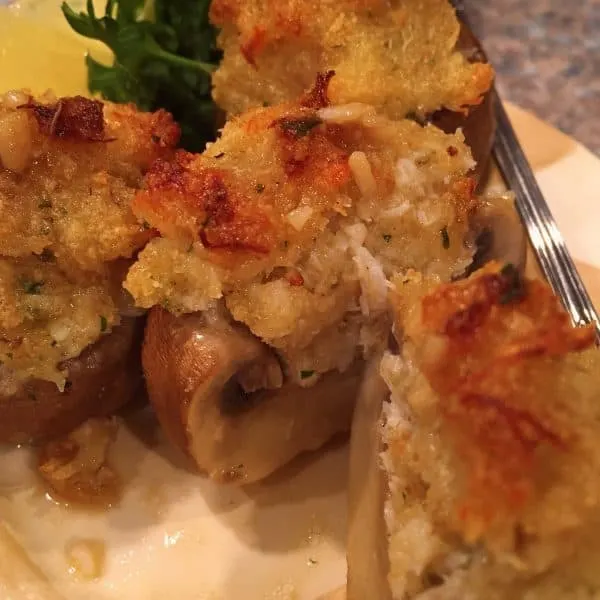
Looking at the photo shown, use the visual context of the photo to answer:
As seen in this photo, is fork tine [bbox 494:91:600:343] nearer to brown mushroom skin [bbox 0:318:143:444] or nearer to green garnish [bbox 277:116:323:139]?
green garnish [bbox 277:116:323:139]

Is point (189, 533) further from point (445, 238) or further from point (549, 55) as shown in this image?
point (549, 55)

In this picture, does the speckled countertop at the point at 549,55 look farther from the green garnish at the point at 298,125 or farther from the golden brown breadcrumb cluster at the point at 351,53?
the green garnish at the point at 298,125

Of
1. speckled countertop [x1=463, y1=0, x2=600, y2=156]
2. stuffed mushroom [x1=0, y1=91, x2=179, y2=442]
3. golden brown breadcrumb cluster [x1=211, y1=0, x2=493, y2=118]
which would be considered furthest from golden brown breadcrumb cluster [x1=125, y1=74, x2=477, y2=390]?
speckled countertop [x1=463, y1=0, x2=600, y2=156]

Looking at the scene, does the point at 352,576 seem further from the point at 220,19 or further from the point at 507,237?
the point at 220,19

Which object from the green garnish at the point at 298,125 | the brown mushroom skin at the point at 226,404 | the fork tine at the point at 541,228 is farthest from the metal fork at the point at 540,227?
the green garnish at the point at 298,125

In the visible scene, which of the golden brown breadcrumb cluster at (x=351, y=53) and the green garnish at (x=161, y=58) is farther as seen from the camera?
the green garnish at (x=161, y=58)

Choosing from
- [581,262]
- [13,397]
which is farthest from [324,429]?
[581,262]

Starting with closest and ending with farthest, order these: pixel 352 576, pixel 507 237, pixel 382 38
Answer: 1. pixel 352 576
2. pixel 507 237
3. pixel 382 38
